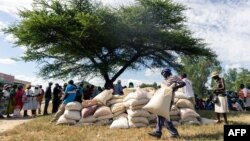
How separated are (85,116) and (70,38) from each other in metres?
10.5

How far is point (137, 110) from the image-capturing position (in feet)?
38.3

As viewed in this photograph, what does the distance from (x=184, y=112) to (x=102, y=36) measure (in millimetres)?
11002

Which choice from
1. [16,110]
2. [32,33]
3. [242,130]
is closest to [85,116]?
[16,110]

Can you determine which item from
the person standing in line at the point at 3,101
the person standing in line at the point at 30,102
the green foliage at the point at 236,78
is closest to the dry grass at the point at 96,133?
the person standing in line at the point at 3,101

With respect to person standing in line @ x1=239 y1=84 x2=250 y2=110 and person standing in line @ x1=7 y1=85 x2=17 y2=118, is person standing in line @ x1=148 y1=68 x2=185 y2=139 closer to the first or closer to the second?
person standing in line @ x1=7 y1=85 x2=17 y2=118

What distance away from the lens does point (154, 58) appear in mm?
25766

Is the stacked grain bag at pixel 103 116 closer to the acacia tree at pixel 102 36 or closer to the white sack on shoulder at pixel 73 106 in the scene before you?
the white sack on shoulder at pixel 73 106

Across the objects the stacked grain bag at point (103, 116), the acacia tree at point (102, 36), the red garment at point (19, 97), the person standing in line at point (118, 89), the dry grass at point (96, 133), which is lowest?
the dry grass at point (96, 133)

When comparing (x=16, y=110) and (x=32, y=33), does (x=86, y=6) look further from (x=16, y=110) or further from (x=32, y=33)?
(x=16, y=110)

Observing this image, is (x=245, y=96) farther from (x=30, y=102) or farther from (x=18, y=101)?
(x=18, y=101)

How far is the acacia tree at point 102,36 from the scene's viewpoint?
70.8 feet

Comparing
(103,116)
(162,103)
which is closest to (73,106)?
(103,116)

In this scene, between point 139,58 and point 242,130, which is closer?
point 242,130

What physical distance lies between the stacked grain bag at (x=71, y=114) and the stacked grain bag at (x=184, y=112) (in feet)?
10.2
